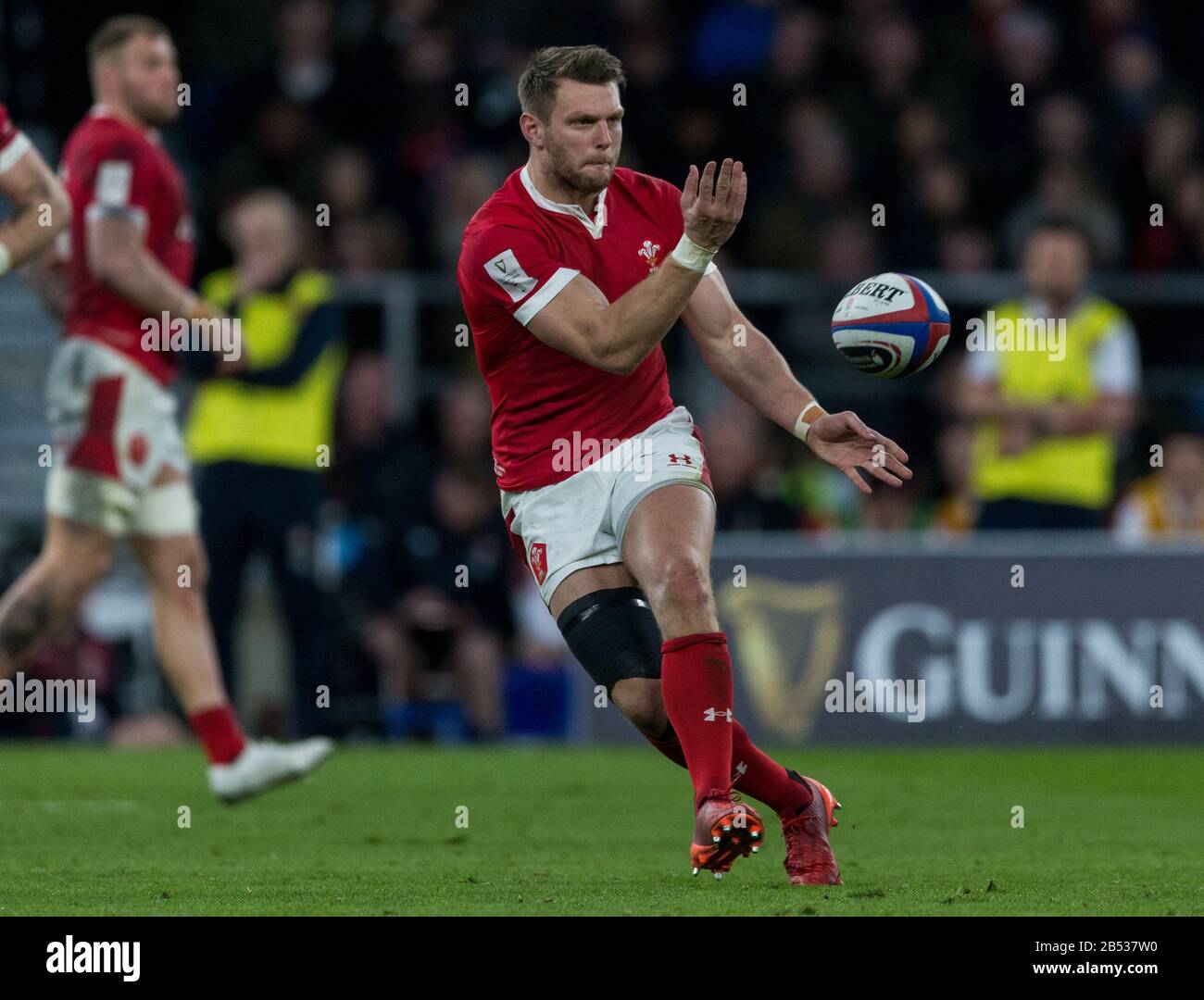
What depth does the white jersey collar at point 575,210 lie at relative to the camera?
21.7 ft

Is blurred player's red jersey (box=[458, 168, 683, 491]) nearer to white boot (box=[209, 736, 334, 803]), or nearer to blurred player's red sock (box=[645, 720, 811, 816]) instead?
blurred player's red sock (box=[645, 720, 811, 816])

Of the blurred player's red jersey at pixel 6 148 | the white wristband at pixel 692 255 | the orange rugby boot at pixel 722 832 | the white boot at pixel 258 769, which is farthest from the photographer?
the white boot at pixel 258 769

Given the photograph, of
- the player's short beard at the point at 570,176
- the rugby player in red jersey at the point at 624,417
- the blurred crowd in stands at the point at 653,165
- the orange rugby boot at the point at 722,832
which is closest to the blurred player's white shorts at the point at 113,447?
the rugby player in red jersey at the point at 624,417

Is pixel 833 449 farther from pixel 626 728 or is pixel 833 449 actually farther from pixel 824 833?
pixel 626 728

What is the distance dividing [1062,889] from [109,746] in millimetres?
7068

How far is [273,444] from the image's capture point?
38.8 ft

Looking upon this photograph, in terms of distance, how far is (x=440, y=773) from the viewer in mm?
10367

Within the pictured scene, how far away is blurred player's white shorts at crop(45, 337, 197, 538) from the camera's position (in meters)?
8.82

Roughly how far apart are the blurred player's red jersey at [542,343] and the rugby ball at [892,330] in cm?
55

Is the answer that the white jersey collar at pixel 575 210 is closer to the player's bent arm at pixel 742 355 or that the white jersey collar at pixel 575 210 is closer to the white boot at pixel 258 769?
the player's bent arm at pixel 742 355

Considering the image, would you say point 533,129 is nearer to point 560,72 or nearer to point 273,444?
point 560,72

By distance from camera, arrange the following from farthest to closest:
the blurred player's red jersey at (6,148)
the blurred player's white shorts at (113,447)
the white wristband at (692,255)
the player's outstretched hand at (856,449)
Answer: the blurred player's white shorts at (113,447) < the blurred player's red jersey at (6,148) < the player's outstretched hand at (856,449) < the white wristband at (692,255)

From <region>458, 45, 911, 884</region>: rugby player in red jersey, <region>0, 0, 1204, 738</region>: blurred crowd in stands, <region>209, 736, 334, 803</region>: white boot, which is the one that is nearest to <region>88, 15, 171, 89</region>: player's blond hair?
<region>209, 736, 334, 803</region>: white boot

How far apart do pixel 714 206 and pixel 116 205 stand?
12.5ft
